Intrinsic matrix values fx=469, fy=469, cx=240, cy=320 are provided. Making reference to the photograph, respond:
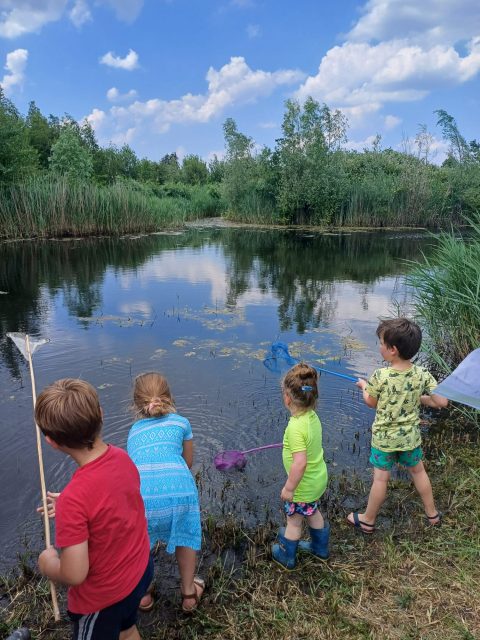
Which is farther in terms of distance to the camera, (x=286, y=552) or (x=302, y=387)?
(x=286, y=552)

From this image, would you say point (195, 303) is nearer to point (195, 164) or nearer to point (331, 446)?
point (331, 446)

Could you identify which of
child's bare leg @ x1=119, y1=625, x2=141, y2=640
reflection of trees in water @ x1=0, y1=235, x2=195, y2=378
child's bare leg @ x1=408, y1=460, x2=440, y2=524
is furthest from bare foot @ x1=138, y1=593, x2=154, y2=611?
reflection of trees in water @ x1=0, y1=235, x2=195, y2=378

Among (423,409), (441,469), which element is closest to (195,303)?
(423,409)

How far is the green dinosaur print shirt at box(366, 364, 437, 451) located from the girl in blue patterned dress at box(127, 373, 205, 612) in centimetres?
133

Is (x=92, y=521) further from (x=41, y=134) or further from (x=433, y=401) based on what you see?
(x=41, y=134)

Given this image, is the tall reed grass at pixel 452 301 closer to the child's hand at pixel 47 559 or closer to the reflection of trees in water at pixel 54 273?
the child's hand at pixel 47 559

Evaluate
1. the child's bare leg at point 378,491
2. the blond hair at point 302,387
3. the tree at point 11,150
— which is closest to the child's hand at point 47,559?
the blond hair at point 302,387

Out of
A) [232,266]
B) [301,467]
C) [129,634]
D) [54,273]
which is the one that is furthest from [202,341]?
[232,266]

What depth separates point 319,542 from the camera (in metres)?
2.87

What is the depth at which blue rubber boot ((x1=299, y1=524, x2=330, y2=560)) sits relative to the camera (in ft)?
9.36

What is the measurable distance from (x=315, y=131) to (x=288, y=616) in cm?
3139

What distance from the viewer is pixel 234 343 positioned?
303 inches

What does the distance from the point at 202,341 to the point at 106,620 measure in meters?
6.06

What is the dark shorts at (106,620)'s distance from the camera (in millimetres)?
1803
